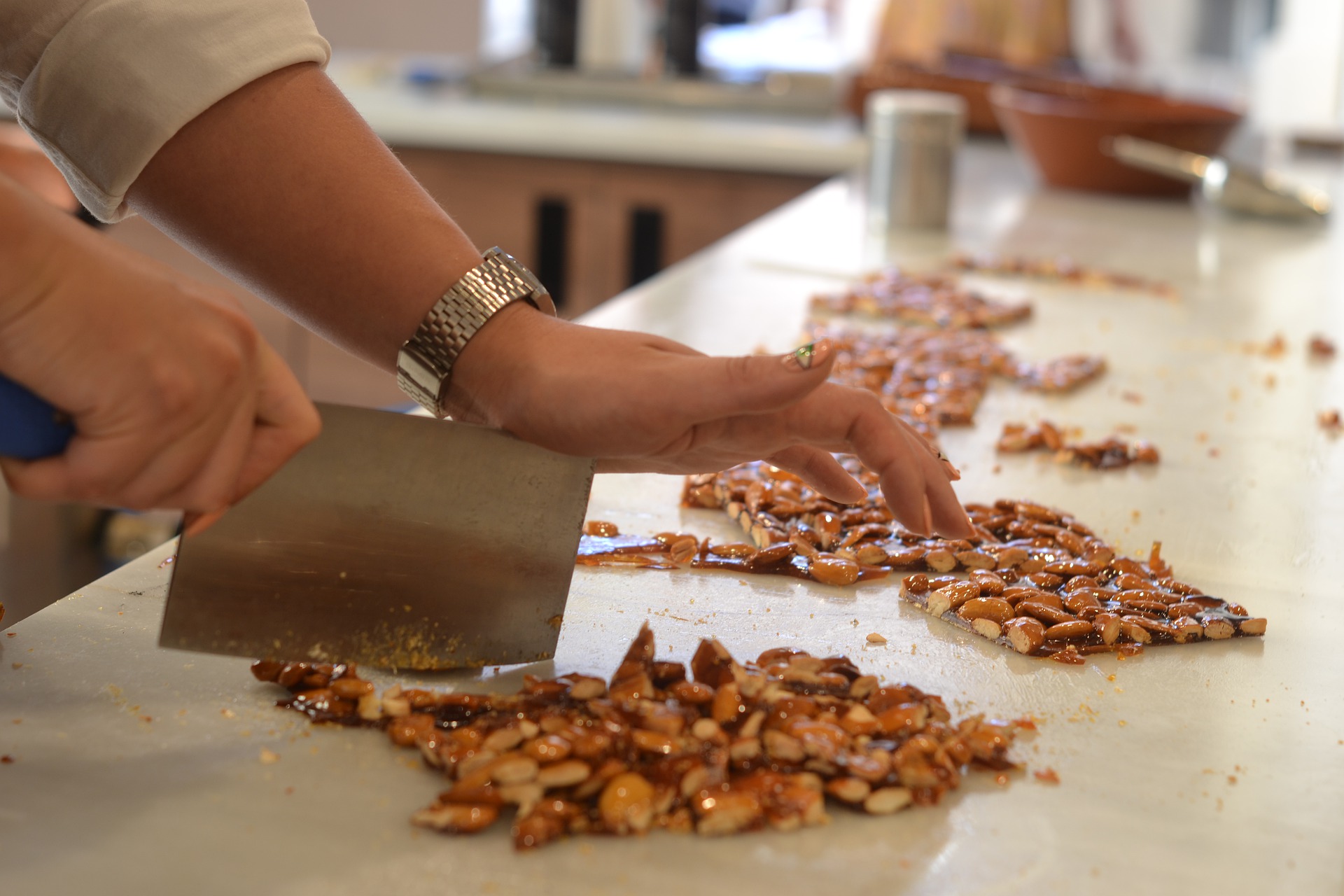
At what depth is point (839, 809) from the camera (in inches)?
28.2

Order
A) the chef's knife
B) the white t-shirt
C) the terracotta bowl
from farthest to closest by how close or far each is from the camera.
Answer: the terracotta bowl < the chef's knife < the white t-shirt

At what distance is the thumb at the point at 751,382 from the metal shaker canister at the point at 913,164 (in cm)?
183

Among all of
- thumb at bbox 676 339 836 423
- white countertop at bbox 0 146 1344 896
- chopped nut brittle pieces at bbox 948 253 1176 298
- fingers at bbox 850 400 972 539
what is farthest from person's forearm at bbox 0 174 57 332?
chopped nut brittle pieces at bbox 948 253 1176 298

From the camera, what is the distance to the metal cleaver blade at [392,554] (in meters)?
0.81

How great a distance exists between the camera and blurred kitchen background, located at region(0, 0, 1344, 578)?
10.2 ft

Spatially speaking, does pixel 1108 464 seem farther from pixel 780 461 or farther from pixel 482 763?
pixel 482 763

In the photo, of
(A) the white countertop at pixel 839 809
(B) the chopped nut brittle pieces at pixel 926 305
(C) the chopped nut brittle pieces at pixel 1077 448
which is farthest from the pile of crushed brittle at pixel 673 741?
(B) the chopped nut brittle pieces at pixel 926 305

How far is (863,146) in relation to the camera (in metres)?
3.17

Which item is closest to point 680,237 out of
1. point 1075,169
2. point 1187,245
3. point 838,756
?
point 1075,169

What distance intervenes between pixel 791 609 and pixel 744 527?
16 centimetres

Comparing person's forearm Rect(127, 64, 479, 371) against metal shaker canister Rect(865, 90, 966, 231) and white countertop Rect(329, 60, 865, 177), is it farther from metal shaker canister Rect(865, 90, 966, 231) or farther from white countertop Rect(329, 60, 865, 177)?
white countertop Rect(329, 60, 865, 177)

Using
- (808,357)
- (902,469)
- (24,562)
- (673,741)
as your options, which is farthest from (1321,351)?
(24,562)

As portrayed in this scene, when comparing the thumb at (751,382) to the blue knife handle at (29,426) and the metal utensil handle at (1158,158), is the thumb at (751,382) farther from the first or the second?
the metal utensil handle at (1158,158)

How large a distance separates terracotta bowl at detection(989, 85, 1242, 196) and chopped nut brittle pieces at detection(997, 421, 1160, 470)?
1.70 m
